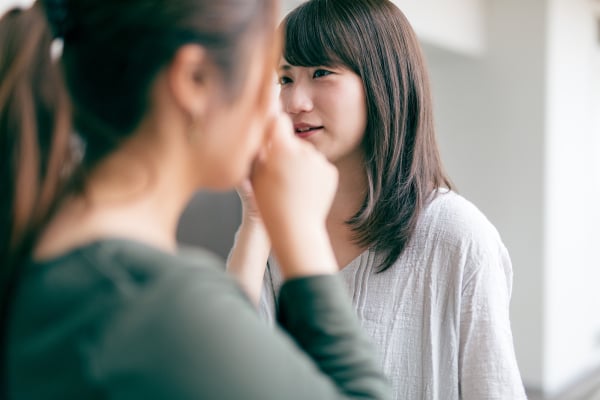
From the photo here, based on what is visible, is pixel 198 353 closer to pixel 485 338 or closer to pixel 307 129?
pixel 485 338

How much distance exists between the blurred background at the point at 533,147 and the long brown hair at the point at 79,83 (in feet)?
11.1

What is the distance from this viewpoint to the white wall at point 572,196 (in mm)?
3986

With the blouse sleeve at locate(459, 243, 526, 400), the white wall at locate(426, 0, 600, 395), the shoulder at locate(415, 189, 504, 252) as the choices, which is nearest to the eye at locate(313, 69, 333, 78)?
the shoulder at locate(415, 189, 504, 252)

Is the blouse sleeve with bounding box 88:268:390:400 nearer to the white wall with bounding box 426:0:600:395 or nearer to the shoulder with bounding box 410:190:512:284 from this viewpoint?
the shoulder with bounding box 410:190:512:284

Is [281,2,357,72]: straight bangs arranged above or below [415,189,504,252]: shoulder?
above

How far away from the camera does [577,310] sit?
4.30 meters

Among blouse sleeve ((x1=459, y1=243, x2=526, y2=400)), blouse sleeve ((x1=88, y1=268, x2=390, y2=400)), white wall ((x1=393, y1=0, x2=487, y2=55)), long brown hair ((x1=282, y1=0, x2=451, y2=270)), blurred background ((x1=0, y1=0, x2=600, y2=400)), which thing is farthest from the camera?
blurred background ((x1=0, y1=0, x2=600, y2=400))

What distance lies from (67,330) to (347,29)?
0.83 meters

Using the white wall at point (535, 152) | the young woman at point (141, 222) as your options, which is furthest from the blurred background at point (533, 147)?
the young woman at point (141, 222)

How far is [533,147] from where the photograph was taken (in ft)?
13.0

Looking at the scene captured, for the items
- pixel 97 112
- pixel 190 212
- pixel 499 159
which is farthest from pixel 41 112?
pixel 499 159

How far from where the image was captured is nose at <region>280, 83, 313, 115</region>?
1.14 meters

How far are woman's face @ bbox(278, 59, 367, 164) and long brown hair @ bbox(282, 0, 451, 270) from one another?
0.6 inches

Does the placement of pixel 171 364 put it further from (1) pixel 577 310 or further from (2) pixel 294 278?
(1) pixel 577 310
